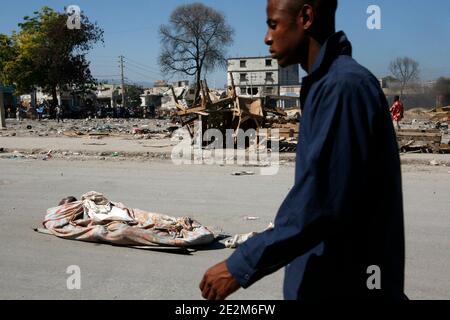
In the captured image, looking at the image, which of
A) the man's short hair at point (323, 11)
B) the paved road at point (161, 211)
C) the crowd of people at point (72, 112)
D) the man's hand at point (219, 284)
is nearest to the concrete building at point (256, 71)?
the crowd of people at point (72, 112)

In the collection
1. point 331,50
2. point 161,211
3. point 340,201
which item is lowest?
point 161,211

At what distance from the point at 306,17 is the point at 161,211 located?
5825 mm

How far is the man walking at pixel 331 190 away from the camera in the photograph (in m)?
1.52

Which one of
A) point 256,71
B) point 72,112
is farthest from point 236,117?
point 256,71

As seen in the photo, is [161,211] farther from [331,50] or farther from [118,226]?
[331,50]

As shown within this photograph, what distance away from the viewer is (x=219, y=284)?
1716 mm

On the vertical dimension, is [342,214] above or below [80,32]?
below

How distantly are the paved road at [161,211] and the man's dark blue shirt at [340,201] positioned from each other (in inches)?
101

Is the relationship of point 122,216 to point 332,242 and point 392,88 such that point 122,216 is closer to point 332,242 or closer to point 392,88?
point 332,242

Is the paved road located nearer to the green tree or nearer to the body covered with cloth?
the body covered with cloth

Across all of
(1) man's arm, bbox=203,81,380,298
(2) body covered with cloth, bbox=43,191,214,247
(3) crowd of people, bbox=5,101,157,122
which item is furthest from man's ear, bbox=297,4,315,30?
(3) crowd of people, bbox=5,101,157,122

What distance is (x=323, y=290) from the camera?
1.68 metres
